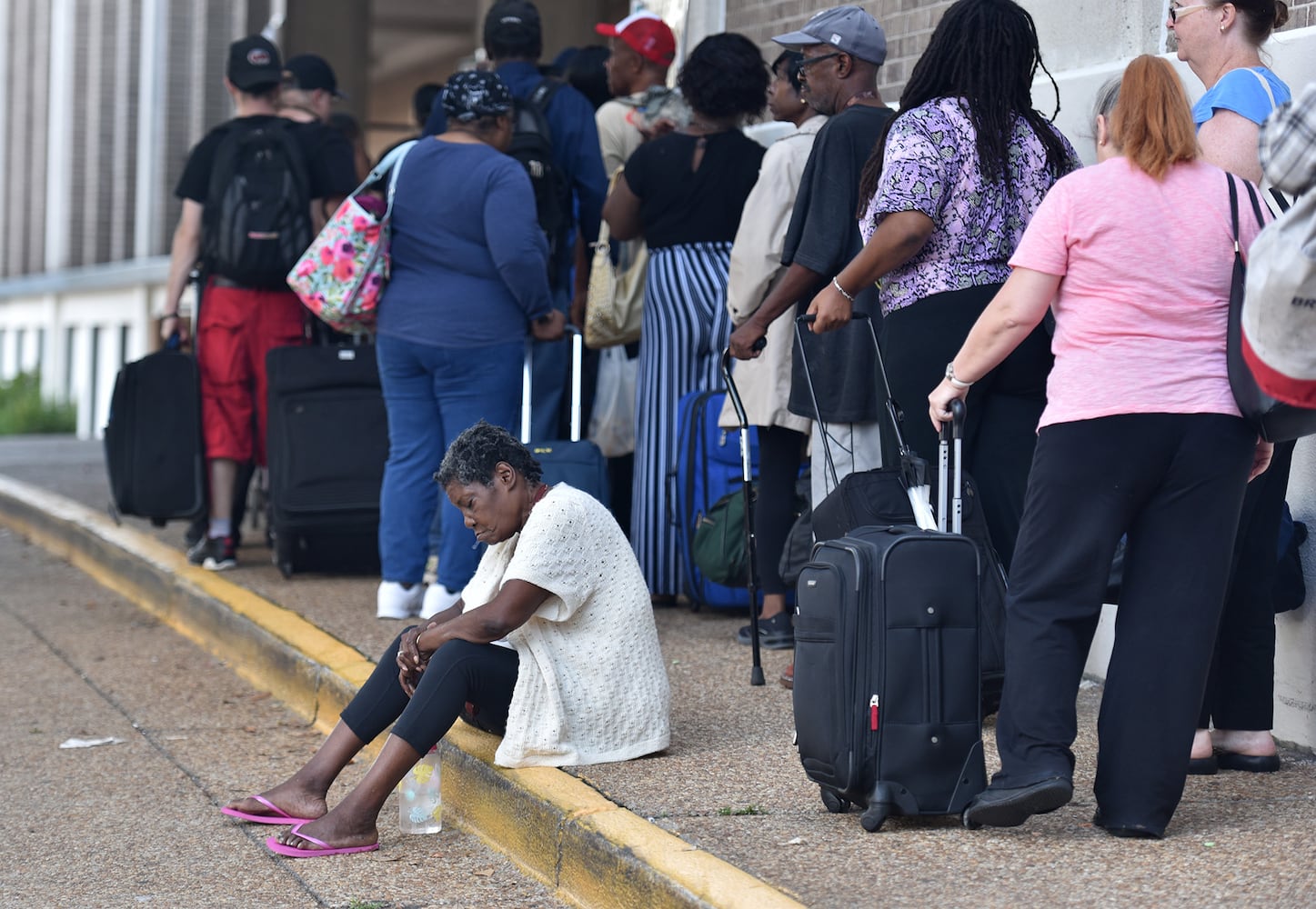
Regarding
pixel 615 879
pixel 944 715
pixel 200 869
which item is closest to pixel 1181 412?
pixel 944 715

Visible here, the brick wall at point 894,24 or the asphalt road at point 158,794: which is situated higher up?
the brick wall at point 894,24

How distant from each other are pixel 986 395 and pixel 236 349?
14.2 feet

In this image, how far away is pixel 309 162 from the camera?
798 cm

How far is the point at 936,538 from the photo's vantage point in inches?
155

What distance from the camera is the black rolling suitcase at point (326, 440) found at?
7.52 m

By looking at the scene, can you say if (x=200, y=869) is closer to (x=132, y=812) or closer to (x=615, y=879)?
(x=132, y=812)

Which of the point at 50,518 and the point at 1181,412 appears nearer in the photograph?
the point at 1181,412

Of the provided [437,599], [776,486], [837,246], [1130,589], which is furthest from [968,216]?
[437,599]

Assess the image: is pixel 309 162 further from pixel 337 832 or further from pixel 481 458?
pixel 337 832

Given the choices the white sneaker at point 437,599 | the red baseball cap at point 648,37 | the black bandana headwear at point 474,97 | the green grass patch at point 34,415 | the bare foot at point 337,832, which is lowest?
the green grass patch at point 34,415

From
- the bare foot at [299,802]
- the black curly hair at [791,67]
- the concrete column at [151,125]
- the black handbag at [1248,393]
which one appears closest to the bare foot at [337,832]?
the bare foot at [299,802]

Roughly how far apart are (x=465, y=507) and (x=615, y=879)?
1235 millimetres

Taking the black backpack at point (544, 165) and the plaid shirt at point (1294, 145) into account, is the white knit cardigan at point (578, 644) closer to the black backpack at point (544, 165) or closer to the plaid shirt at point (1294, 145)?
the plaid shirt at point (1294, 145)

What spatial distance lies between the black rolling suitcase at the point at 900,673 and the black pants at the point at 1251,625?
2.91 feet
